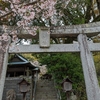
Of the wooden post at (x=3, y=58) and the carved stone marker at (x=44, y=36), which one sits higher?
the carved stone marker at (x=44, y=36)

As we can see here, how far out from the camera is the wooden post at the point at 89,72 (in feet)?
15.5

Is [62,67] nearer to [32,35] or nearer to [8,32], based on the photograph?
[32,35]

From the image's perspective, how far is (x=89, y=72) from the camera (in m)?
4.95

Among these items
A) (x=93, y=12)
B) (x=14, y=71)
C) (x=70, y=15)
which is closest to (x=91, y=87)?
(x=70, y=15)

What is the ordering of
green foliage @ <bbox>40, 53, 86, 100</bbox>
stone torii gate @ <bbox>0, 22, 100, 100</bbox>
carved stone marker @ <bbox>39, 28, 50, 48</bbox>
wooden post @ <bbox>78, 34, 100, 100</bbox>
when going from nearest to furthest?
wooden post @ <bbox>78, 34, 100, 100</bbox> < stone torii gate @ <bbox>0, 22, 100, 100</bbox> < carved stone marker @ <bbox>39, 28, 50, 48</bbox> < green foliage @ <bbox>40, 53, 86, 100</bbox>

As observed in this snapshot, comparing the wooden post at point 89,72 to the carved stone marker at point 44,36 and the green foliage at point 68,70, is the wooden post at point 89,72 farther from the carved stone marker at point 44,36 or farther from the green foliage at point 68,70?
the green foliage at point 68,70

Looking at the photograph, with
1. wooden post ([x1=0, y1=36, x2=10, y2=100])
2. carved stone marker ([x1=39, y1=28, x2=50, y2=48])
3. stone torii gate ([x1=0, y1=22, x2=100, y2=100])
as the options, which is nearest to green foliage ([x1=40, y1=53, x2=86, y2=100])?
stone torii gate ([x1=0, y1=22, x2=100, y2=100])

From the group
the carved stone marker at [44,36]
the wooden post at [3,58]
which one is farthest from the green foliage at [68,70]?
the wooden post at [3,58]

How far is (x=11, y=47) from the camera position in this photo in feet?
17.5

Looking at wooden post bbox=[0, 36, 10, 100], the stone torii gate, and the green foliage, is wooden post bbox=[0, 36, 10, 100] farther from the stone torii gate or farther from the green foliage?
the green foliage

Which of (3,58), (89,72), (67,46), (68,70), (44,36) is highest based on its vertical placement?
(44,36)

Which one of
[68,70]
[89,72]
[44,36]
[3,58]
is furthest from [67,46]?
[68,70]

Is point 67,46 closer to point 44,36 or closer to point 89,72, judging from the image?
point 44,36

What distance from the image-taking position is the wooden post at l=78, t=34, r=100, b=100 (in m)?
4.74
